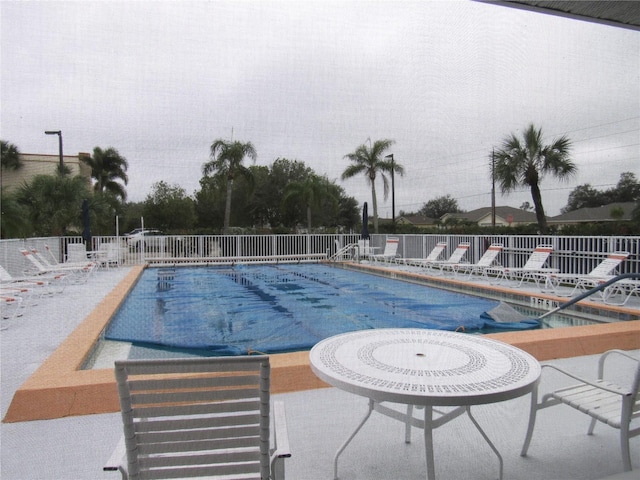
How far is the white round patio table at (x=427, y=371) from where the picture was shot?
1.32 meters

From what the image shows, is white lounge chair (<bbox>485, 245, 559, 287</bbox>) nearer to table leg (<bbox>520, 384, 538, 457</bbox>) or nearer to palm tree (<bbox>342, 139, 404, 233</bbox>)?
table leg (<bbox>520, 384, 538, 457</bbox>)

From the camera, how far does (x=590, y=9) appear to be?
1.80 m

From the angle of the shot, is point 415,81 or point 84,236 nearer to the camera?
point 415,81

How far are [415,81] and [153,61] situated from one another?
213 centimetres

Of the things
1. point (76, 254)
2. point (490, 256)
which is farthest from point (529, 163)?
point (76, 254)

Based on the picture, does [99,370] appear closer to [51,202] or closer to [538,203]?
[51,202]

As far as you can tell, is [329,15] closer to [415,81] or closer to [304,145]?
[415,81]

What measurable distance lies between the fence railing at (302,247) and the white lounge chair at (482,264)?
1.38ft

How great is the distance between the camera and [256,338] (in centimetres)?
432

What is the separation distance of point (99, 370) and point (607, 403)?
8.13 feet

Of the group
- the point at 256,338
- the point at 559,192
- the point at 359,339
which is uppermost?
the point at 559,192

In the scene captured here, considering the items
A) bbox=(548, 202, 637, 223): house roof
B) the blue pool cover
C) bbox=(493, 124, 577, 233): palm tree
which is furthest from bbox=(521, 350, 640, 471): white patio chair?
bbox=(548, 202, 637, 223): house roof

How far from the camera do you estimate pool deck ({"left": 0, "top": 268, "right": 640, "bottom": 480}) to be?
165cm

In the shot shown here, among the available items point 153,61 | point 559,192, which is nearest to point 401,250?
point 559,192
